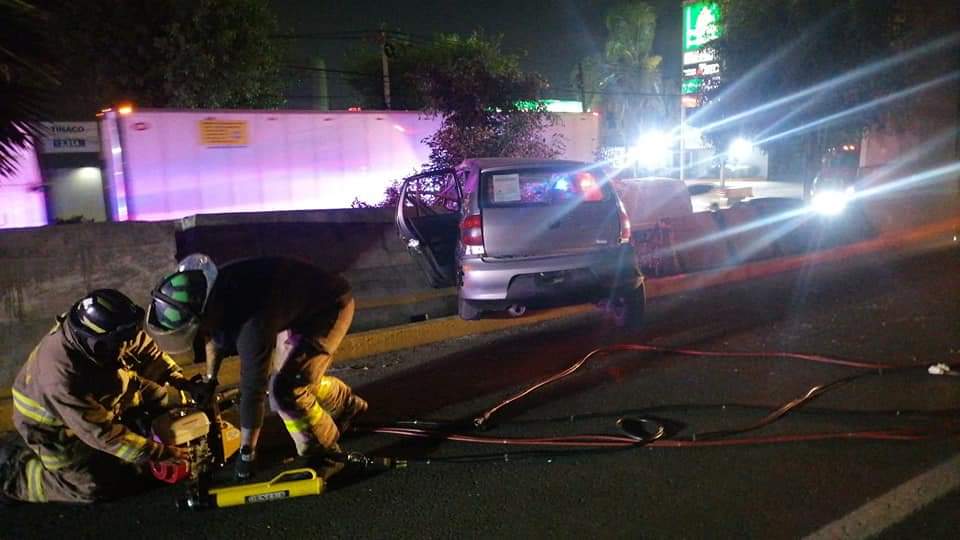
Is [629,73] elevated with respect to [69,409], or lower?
elevated

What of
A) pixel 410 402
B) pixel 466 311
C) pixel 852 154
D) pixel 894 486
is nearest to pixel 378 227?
pixel 466 311

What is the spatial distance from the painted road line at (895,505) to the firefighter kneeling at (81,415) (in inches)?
129

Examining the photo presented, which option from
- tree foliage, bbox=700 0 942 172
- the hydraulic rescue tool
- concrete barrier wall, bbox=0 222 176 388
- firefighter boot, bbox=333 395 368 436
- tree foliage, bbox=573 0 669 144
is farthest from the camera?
tree foliage, bbox=573 0 669 144

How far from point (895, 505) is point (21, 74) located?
513 centimetres

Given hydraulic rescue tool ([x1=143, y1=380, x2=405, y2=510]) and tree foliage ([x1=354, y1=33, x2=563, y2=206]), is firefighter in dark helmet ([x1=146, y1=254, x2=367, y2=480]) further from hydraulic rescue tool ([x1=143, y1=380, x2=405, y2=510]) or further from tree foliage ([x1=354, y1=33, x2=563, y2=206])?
tree foliage ([x1=354, y1=33, x2=563, y2=206])

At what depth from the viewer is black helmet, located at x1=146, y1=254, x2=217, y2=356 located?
3342 mm

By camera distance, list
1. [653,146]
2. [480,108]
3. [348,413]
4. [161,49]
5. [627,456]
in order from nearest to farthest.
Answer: [627,456], [348,413], [480,108], [161,49], [653,146]

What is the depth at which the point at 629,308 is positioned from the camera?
6691 mm

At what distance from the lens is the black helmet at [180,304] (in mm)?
3342

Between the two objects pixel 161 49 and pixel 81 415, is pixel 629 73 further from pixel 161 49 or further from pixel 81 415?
pixel 81 415

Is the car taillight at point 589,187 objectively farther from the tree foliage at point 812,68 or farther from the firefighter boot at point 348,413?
the tree foliage at point 812,68

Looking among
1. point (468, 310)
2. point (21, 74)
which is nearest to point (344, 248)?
point (468, 310)

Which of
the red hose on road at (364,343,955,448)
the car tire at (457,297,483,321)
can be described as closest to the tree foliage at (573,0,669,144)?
the car tire at (457,297,483,321)

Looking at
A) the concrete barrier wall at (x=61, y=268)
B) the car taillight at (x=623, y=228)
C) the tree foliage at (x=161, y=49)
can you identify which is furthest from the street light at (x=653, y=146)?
the concrete barrier wall at (x=61, y=268)
